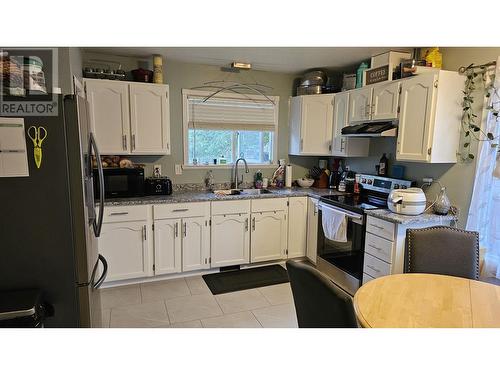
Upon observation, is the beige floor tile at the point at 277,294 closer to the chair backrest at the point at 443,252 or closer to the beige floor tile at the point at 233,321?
the beige floor tile at the point at 233,321

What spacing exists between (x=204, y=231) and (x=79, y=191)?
184 cm

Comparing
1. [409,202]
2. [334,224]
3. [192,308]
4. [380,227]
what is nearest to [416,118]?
[409,202]

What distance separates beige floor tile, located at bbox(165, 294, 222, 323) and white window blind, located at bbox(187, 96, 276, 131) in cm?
197

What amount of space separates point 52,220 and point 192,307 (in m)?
1.58

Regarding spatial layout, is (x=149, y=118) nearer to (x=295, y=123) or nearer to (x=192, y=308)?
(x=295, y=123)

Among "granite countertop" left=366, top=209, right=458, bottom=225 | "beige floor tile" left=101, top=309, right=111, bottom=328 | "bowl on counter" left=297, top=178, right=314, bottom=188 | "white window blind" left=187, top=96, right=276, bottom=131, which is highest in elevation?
"white window blind" left=187, top=96, right=276, bottom=131

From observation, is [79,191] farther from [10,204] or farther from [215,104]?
[215,104]

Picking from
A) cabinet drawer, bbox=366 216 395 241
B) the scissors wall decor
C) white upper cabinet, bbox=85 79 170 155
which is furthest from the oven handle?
the scissors wall decor

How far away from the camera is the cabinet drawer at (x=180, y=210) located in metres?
3.15

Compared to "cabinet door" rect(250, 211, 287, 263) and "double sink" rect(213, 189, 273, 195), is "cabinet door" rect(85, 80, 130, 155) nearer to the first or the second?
"double sink" rect(213, 189, 273, 195)

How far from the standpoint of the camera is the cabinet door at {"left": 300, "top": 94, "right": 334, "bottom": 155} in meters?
3.80

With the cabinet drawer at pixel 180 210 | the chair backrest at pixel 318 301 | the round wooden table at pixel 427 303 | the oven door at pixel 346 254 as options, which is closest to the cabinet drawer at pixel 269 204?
the oven door at pixel 346 254

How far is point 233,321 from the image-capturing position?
2.57m

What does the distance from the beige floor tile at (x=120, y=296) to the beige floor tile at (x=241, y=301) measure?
0.77 m
